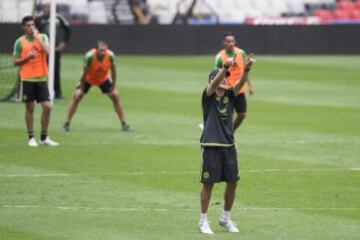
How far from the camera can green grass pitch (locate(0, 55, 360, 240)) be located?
12.7m

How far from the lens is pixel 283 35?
43.7 m

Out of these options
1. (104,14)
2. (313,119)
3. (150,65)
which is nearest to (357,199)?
(313,119)

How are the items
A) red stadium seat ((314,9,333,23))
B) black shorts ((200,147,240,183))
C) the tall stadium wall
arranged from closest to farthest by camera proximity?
black shorts ((200,147,240,183)) < the tall stadium wall < red stadium seat ((314,9,333,23))

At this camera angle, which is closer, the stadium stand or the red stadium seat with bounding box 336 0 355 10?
the stadium stand

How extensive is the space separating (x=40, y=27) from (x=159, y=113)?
15.3ft

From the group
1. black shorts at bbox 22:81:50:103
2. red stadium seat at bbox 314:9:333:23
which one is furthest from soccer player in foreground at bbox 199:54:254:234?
red stadium seat at bbox 314:9:333:23

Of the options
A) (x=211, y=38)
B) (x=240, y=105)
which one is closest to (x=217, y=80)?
(x=240, y=105)

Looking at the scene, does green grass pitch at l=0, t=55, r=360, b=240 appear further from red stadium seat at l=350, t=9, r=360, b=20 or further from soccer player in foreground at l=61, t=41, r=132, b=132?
red stadium seat at l=350, t=9, r=360, b=20

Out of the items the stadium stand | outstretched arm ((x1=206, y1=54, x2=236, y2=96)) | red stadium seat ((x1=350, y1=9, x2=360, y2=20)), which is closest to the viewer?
outstretched arm ((x1=206, y1=54, x2=236, y2=96))

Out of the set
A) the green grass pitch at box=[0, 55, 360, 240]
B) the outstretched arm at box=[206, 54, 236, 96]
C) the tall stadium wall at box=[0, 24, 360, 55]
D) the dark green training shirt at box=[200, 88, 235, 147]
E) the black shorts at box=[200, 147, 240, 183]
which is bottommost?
the tall stadium wall at box=[0, 24, 360, 55]

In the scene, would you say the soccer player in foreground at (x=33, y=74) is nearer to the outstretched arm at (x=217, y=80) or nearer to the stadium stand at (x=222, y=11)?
the outstretched arm at (x=217, y=80)

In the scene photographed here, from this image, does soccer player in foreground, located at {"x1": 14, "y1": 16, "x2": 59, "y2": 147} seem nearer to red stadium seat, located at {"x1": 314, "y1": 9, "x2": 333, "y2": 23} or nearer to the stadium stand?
the stadium stand

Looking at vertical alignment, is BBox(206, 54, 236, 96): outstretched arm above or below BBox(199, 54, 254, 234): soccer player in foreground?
above

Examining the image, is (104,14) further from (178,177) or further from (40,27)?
(178,177)
